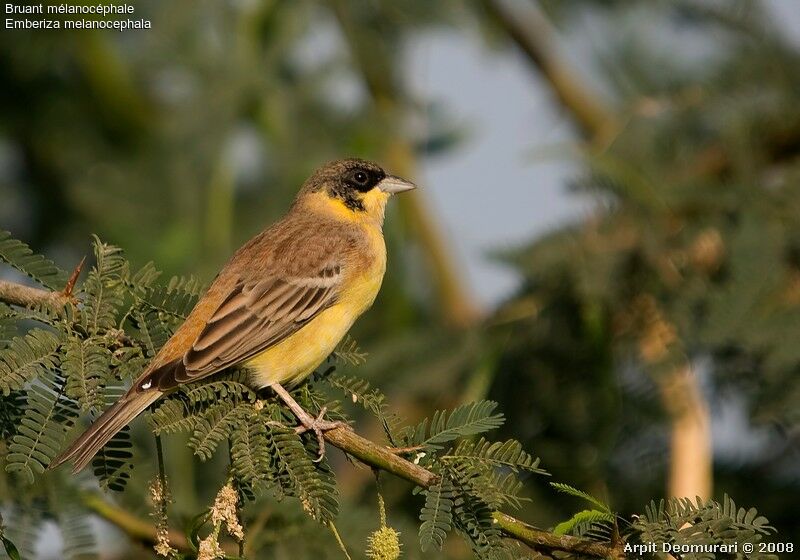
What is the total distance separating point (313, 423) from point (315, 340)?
105 centimetres

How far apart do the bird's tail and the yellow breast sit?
890mm

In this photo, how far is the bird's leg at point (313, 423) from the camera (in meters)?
3.77

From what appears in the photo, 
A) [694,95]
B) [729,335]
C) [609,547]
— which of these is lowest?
[609,547]

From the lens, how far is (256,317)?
16.4 ft

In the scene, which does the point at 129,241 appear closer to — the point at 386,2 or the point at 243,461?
the point at 386,2

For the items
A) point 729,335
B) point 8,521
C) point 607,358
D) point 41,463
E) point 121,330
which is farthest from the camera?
point 607,358

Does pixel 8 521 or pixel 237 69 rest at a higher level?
pixel 237 69

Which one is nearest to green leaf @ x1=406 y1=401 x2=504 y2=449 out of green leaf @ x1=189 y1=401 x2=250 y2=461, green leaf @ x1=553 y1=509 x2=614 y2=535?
green leaf @ x1=553 y1=509 x2=614 y2=535

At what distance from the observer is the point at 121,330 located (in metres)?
3.83

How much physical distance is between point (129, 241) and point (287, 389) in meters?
2.18

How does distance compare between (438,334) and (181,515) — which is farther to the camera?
(438,334)

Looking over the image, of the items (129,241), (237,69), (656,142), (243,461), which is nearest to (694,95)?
(656,142)

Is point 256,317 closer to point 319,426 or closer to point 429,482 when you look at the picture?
point 319,426

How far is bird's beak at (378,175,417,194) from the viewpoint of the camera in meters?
6.32
